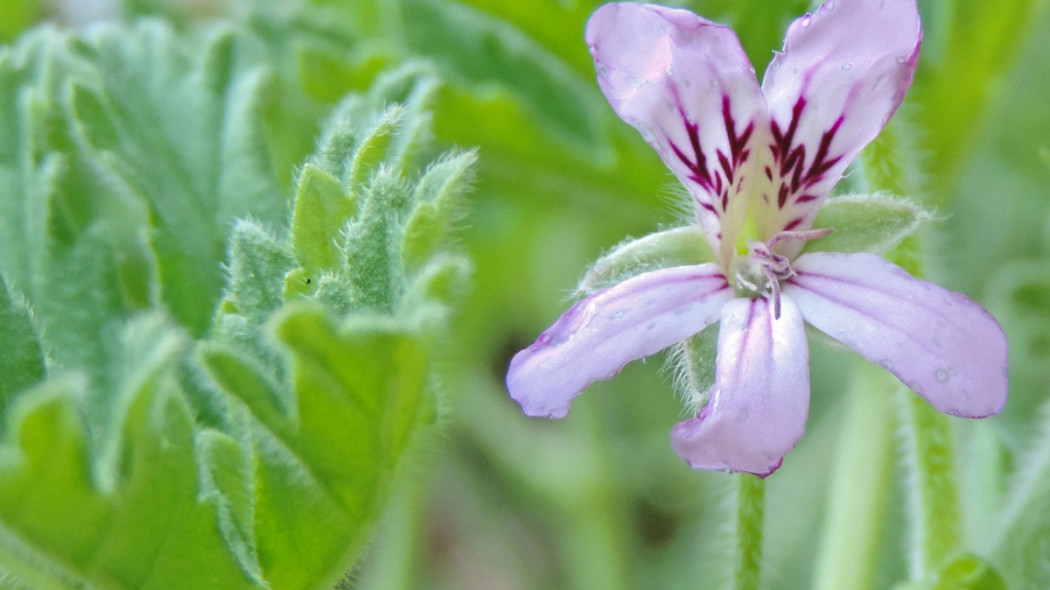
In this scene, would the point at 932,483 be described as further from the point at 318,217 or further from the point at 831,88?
the point at 318,217

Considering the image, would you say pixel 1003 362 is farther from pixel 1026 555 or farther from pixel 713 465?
pixel 1026 555

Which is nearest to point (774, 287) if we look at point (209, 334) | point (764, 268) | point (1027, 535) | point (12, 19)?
point (764, 268)

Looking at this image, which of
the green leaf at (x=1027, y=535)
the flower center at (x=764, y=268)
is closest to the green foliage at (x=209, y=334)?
the flower center at (x=764, y=268)

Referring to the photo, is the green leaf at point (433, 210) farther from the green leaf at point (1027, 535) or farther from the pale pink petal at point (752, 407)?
the green leaf at point (1027, 535)

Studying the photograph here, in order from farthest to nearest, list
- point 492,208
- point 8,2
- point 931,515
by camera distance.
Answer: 1. point 492,208
2. point 8,2
3. point 931,515

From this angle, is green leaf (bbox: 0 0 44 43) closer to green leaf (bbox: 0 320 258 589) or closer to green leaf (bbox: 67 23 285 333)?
green leaf (bbox: 67 23 285 333)

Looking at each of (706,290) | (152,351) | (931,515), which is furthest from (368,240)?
(931,515)

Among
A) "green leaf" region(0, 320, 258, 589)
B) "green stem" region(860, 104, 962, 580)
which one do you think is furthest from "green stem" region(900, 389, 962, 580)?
"green leaf" region(0, 320, 258, 589)
